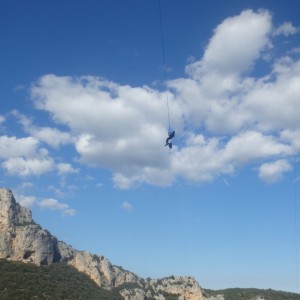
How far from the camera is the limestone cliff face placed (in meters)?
161

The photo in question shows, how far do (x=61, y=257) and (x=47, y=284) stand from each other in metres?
43.4

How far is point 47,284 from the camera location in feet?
443

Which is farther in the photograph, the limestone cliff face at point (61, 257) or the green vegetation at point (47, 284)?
the limestone cliff face at point (61, 257)

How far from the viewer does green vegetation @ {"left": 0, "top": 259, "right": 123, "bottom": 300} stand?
11969cm

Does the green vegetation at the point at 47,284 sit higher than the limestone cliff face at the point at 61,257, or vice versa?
the limestone cliff face at the point at 61,257

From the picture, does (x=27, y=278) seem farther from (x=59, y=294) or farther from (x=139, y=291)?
(x=139, y=291)

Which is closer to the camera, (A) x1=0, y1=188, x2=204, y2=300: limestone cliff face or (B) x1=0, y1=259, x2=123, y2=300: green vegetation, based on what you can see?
(B) x1=0, y1=259, x2=123, y2=300: green vegetation

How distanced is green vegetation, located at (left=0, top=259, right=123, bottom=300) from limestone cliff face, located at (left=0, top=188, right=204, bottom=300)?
5.05m

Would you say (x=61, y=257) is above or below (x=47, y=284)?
above

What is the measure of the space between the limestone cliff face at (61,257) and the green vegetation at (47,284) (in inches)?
199

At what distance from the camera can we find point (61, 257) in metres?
178

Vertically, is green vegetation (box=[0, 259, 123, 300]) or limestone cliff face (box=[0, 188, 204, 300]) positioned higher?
limestone cliff face (box=[0, 188, 204, 300])

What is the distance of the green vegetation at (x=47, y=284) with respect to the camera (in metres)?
120

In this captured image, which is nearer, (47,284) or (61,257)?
(47,284)
